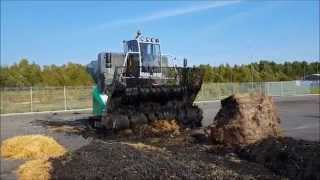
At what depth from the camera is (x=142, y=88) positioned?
19.4 metres

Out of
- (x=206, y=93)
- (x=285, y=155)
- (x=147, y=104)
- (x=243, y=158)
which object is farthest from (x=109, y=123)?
(x=206, y=93)

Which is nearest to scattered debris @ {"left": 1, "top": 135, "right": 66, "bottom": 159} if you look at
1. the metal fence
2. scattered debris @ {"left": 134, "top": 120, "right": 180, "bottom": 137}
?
scattered debris @ {"left": 134, "top": 120, "right": 180, "bottom": 137}

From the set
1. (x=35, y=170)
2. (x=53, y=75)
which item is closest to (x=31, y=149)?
(x=35, y=170)

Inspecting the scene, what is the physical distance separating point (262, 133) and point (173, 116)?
6993 mm

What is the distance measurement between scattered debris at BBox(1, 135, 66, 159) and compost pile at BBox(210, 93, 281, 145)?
4.60m

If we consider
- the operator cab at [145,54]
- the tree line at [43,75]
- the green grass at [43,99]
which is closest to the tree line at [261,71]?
the tree line at [43,75]

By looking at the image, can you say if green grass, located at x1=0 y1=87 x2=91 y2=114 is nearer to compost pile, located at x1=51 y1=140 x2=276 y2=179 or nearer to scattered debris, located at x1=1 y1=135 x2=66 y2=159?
scattered debris, located at x1=1 y1=135 x2=66 y2=159

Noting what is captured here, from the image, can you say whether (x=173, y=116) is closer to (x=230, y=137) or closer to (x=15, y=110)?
(x=230, y=137)

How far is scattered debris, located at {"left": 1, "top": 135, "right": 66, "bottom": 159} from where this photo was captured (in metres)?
15.4

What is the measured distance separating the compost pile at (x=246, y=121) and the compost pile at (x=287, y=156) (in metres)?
0.63

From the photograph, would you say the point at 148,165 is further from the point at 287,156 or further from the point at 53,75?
the point at 53,75

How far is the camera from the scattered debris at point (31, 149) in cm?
1541

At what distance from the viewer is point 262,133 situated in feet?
42.2

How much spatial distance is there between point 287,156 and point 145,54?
1295 centimetres
